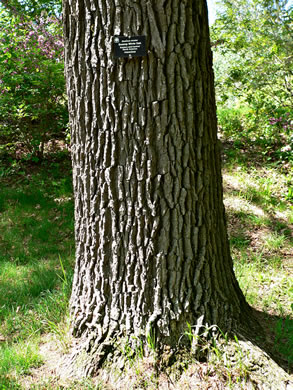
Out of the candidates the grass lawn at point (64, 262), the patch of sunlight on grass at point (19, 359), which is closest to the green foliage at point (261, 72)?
the grass lawn at point (64, 262)

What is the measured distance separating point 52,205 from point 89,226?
10.1 ft

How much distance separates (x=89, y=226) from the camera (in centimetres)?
229

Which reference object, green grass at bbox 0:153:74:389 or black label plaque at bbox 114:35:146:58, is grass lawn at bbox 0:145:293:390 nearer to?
green grass at bbox 0:153:74:389

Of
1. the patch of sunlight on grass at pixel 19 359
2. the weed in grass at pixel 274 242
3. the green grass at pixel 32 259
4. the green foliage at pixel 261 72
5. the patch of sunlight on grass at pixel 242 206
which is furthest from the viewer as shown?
the green foliage at pixel 261 72

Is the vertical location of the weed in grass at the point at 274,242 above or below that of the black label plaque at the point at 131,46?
below

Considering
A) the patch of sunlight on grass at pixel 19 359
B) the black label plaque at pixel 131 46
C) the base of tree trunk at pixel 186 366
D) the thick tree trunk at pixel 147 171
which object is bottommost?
the patch of sunlight on grass at pixel 19 359

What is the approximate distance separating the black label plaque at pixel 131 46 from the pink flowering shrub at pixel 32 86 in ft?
11.7

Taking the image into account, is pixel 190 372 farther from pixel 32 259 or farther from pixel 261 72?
pixel 261 72

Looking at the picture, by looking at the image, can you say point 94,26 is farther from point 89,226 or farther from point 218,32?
point 218,32

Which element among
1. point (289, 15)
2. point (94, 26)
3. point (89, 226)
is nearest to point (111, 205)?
point (89, 226)

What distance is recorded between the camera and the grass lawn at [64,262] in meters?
2.16

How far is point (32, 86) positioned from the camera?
563 centimetres

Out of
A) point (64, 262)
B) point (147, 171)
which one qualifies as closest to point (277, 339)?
point (147, 171)

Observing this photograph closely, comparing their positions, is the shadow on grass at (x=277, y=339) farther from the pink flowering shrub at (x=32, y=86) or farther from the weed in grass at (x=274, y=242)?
the pink flowering shrub at (x=32, y=86)
